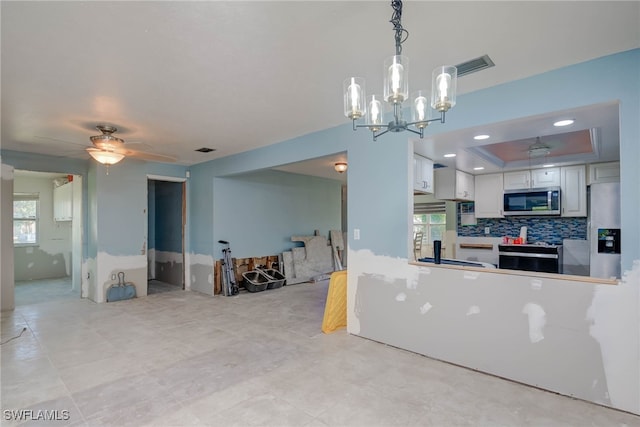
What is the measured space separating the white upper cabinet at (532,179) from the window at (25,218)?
1061cm

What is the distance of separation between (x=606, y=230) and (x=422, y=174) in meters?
2.03

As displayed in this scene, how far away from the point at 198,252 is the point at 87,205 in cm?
213

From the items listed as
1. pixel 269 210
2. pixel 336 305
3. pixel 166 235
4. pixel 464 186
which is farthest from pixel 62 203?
pixel 464 186

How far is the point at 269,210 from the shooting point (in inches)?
285

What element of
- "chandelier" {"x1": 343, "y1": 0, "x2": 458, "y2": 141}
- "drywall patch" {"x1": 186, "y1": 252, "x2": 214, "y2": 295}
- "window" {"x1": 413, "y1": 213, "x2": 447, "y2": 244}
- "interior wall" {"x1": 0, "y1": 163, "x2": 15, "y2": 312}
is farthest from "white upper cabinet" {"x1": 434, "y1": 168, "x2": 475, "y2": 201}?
"interior wall" {"x1": 0, "y1": 163, "x2": 15, "y2": 312}

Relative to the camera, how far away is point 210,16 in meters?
1.95

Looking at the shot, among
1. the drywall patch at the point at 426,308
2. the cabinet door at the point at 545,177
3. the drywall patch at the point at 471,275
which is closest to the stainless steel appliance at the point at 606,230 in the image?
the cabinet door at the point at 545,177

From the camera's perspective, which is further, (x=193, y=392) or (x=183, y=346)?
(x=183, y=346)

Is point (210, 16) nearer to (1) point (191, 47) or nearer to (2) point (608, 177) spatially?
(1) point (191, 47)

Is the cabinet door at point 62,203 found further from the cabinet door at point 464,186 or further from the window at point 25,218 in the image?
the cabinet door at point 464,186

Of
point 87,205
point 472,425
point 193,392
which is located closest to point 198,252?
point 87,205

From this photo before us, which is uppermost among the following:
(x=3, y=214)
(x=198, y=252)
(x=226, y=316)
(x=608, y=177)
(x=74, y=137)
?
(x=74, y=137)

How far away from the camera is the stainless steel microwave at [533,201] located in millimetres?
4945

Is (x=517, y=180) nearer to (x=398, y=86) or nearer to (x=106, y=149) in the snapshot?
Result: (x=398, y=86)
